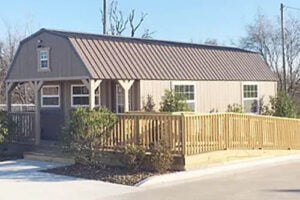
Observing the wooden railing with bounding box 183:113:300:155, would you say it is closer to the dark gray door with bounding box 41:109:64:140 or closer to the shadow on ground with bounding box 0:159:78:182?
the shadow on ground with bounding box 0:159:78:182

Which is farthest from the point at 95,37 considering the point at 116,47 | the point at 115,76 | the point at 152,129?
the point at 152,129

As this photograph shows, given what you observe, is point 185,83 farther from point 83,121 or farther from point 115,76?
point 83,121

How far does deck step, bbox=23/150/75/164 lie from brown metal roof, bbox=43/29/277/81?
8.88 feet

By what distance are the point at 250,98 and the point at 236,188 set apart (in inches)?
487

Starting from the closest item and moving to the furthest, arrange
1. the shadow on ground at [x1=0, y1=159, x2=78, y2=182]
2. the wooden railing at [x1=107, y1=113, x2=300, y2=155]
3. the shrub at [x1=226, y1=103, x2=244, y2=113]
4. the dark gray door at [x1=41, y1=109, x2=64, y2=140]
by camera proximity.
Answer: the shadow on ground at [x1=0, y1=159, x2=78, y2=182], the wooden railing at [x1=107, y1=113, x2=300, y2=155], the dark gray door at [x1=41, y1=109, x2=64, y2=140], the shrub at [x1=226, y1=103, x2=244, y2=113]

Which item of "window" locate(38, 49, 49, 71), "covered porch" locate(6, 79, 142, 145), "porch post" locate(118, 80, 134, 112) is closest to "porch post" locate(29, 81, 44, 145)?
"covered porch" locate(6, 79, 142, 145)

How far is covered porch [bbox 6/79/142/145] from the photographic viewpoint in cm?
1839

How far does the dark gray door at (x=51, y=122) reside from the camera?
765 inches

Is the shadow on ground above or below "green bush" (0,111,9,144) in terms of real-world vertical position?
below

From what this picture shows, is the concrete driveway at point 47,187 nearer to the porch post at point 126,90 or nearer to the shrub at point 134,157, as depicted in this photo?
the shrub at point 134,157

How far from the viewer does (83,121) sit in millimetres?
14094

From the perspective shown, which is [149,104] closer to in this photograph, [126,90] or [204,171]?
[126,90]

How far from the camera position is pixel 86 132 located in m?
14.2

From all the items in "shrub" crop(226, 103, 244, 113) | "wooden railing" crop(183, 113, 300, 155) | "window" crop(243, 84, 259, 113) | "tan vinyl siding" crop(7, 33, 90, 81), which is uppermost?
"tan vinyl siding" crop(7, 33, 90, 81)
